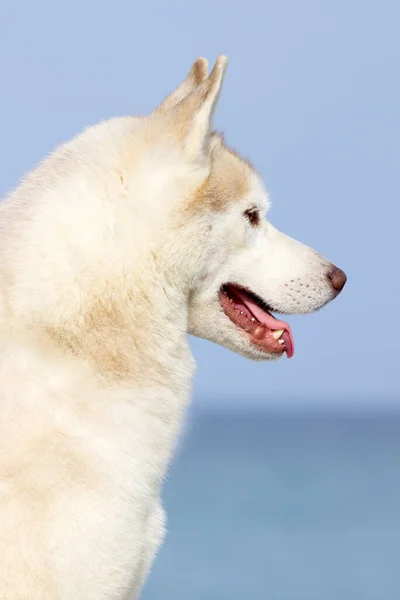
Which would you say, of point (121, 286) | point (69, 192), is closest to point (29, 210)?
point (69, 192)

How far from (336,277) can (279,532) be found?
87.6ft

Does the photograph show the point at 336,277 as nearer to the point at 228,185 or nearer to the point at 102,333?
the point at 228,185

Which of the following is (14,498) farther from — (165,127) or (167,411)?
(165,127)

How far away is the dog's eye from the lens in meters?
4.71

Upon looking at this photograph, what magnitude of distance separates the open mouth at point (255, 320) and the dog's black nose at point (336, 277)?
0.29 m

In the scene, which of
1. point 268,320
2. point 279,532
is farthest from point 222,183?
point 279,532

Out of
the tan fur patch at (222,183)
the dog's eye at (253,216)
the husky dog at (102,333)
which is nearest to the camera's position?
A: the husky dog at (102,333)

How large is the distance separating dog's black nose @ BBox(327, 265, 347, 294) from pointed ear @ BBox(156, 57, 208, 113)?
1.03 meters

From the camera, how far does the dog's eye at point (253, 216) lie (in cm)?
471

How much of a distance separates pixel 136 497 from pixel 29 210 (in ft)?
3.87

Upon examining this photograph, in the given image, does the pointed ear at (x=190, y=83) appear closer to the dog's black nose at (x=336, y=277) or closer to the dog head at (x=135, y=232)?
the dog head at (x=135, y=232)

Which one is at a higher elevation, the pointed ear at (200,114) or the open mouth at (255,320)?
the pointed ear at (200,114)

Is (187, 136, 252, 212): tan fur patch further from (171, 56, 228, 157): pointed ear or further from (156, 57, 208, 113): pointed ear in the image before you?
(156, 57, 208, 113): pointed ear

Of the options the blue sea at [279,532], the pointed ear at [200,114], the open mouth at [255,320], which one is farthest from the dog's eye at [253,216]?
the blue sea at [279,532]
